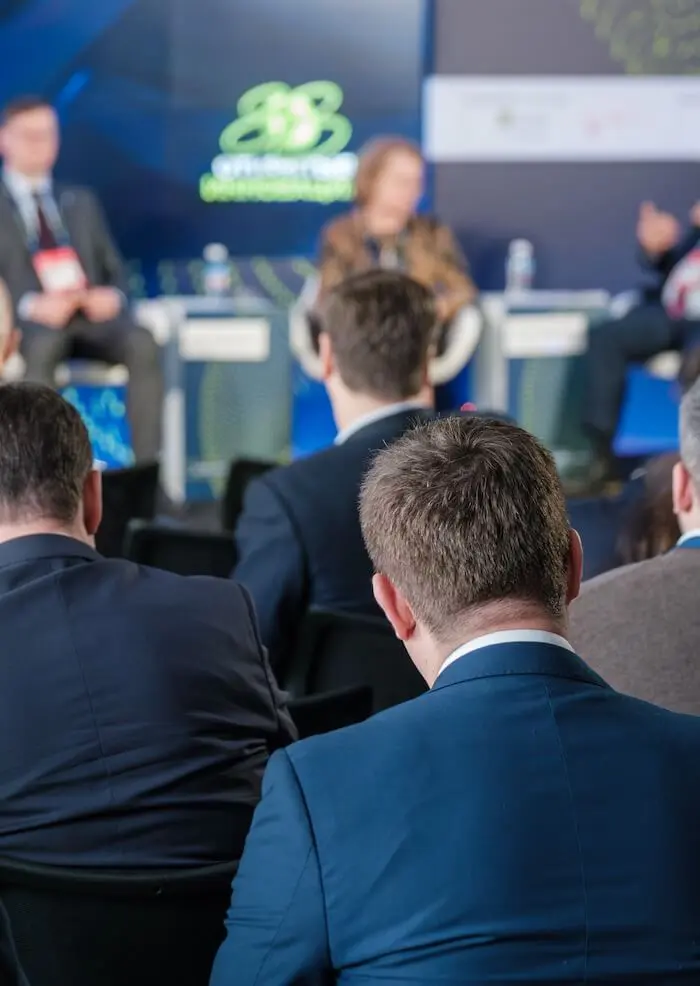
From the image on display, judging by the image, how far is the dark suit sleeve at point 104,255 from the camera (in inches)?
238

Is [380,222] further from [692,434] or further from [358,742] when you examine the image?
[358,742]

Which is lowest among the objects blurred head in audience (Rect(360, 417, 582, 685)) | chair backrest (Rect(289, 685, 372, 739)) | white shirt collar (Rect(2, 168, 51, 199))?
chair backrest (Rect(289, 685, 372, 739))

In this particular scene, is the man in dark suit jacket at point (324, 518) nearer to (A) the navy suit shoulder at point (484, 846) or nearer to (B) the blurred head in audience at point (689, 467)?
(B) the blurred head in audience at point (689, 467)

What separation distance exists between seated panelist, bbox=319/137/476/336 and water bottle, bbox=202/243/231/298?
30.2 inches

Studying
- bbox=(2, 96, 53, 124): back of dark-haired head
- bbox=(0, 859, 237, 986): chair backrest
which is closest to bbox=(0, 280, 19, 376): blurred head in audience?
bbox=(2, 96, 53, 124): back of dark-haired head

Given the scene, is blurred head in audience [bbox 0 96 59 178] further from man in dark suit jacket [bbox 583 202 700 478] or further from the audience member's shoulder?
the audience member's shoulder

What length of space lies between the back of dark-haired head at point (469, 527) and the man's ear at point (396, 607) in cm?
1

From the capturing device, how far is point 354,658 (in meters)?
2.40

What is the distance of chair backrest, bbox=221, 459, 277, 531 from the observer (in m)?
3.74

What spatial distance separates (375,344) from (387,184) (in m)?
3.21

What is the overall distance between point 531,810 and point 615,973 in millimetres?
141

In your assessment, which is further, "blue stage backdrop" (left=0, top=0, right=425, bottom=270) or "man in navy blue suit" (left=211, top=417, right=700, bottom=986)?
"blue stage backdrop" (left=0, top=0, right=425, bottom=270)

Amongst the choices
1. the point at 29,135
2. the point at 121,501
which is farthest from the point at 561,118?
the point at 121,501

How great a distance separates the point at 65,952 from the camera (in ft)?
4.82
